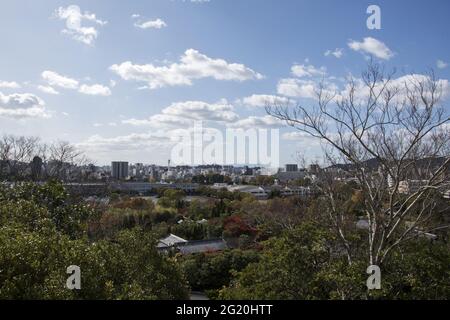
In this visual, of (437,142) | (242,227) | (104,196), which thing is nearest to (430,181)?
(437,142)

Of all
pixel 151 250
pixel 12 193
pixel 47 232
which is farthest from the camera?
pixel 12 193

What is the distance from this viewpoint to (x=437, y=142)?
23.2 ft

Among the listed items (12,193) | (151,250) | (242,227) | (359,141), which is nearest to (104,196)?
(242,227)

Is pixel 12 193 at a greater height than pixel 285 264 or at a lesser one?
greater

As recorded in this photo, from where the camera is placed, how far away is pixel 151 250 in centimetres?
701
